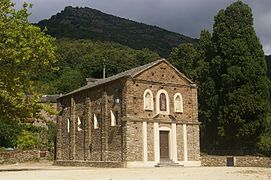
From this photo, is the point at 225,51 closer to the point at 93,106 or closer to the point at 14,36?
the point at 93,106

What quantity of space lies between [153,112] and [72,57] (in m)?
71.2

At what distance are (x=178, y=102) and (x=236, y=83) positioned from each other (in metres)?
12.1

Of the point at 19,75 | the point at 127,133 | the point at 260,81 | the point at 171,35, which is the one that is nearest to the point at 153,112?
the point at 127,133

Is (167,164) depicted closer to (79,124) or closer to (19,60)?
(79,124)

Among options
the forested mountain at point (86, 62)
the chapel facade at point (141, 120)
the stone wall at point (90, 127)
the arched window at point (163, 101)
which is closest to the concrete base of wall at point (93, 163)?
the chapel facade at point (141, 120)

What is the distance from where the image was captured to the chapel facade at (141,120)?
1369 inches

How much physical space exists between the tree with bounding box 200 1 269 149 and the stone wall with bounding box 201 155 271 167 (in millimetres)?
7094

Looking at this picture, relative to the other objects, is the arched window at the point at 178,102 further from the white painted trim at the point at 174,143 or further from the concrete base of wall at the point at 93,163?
the concrete base of wall at the point at 93,163

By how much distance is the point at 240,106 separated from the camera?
150 ft

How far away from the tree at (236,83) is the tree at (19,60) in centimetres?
2434

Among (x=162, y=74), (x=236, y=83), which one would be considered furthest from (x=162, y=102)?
(x=236, y=83)

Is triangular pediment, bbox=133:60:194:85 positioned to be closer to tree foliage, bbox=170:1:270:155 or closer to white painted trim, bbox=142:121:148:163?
white painted trim, bbox=142:121:148:163

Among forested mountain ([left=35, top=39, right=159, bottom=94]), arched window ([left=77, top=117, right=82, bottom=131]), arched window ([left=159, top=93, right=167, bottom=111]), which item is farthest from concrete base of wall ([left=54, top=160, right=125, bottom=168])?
forested mountain ([left=35, top=39, right=159, bottom=94])

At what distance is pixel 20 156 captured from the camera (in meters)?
50.8
